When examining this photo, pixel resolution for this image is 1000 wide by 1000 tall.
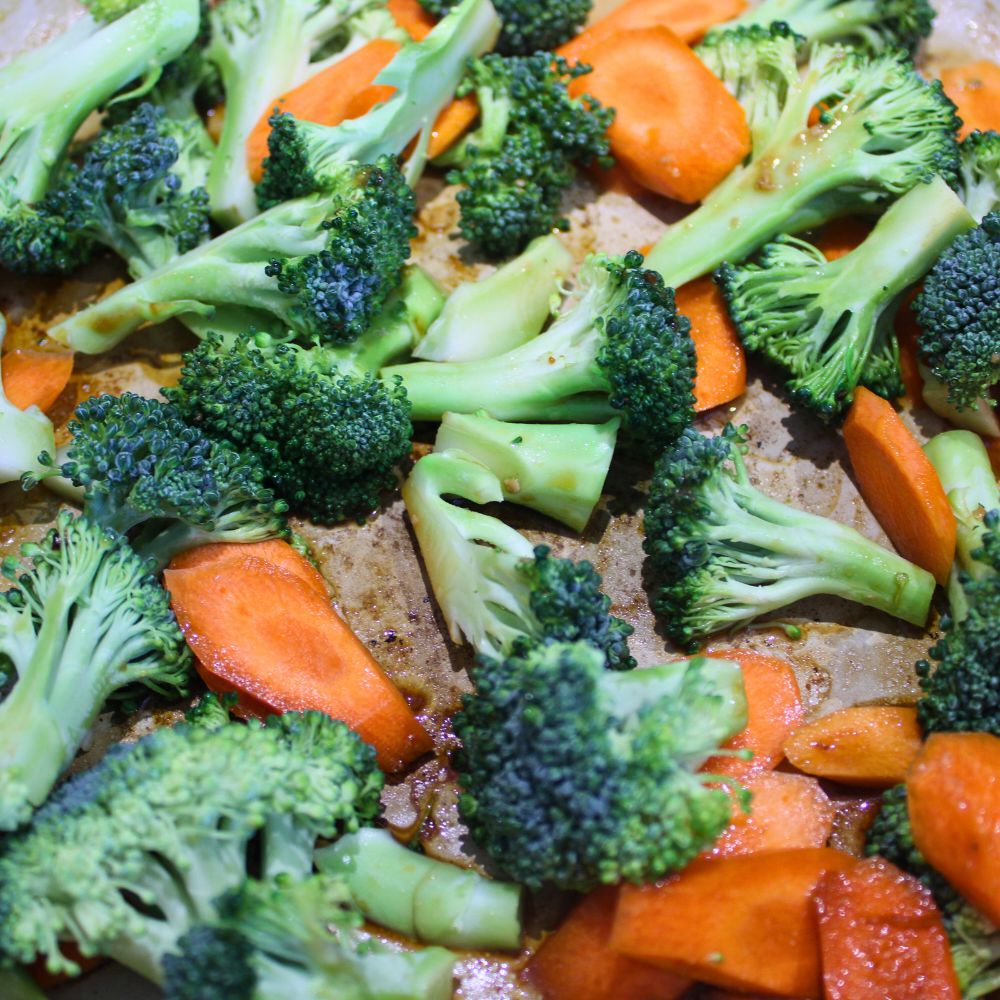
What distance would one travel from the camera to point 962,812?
9.36ft

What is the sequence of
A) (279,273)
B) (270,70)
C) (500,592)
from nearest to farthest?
(500,592) → (279,273) → (270,70)

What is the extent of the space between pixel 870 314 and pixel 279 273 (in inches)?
84.8

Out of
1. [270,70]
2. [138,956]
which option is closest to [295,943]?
[138,956]

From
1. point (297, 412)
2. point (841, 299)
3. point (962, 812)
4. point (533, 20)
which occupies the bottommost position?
point (962, 812)

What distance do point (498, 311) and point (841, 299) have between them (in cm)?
128

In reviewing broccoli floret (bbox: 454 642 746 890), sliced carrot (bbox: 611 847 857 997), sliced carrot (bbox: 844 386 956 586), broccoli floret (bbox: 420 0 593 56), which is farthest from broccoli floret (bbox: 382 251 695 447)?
sliced carrot (bbox: 611 847 857 997)

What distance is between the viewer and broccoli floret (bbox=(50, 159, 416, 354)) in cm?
354

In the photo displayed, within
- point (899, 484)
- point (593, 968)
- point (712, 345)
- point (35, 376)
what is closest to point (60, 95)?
point (35, 376)

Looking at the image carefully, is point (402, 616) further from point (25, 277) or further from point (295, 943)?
point (25, 277)

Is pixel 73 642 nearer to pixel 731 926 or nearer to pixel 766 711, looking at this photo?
pixel 731 926

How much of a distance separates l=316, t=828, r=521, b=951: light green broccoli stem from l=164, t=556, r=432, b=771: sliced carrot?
0.34 metres

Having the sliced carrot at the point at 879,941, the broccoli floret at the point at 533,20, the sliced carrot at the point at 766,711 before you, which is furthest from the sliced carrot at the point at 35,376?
the sliced carrot at the point at 879,941

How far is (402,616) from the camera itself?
11.8 feet

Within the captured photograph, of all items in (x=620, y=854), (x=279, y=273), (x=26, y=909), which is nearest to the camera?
(x=26, y=909)
